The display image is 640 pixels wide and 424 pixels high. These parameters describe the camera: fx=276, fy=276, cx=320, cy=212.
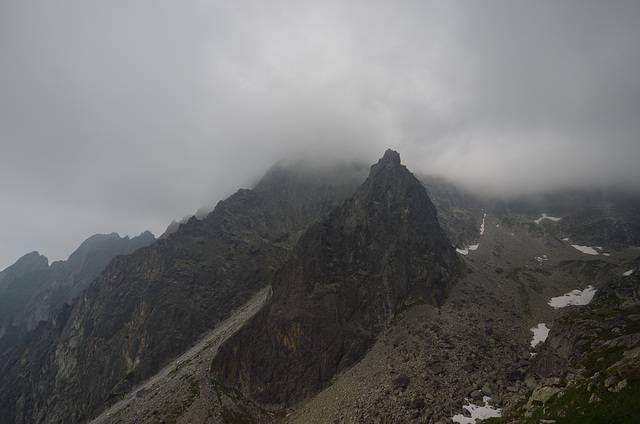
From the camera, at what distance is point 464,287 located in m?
102

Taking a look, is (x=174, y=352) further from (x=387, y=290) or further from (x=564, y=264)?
(x=564, y=264)

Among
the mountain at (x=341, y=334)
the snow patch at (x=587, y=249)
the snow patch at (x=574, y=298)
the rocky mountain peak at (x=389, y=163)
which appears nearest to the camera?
the mountain at (x=341, y=334)

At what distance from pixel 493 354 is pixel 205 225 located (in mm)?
158099

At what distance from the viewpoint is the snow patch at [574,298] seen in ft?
328

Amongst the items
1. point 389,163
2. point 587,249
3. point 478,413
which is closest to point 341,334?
point 478,413

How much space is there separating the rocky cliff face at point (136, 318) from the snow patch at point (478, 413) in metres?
99.3

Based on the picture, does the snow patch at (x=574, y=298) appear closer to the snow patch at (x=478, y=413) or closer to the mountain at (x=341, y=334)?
the mountain at (x=341, y=334)

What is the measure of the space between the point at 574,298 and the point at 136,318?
181570 millimetres

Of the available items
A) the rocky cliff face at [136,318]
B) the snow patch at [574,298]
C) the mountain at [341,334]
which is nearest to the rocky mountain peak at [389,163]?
the mountain at [341,334]

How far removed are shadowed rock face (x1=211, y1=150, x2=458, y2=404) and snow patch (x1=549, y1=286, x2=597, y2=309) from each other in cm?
3500

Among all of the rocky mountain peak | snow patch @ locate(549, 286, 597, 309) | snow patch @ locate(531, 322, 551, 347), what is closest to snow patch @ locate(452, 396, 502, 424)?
snow patch @ locate(531, 322, 551, 347)

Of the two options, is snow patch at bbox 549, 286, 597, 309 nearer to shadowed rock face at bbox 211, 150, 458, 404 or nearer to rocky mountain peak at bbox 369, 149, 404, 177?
shadowed rock face at bbox 211, 150, 458, 404

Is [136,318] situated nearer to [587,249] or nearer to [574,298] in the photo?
[574,298]

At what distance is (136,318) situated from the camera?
408ft
